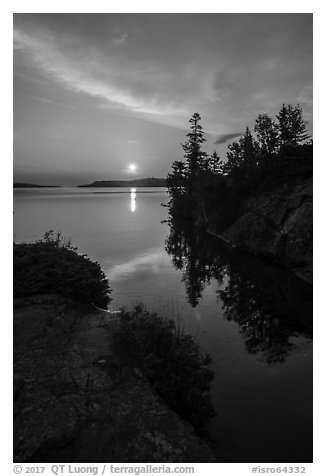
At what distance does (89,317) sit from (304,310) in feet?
31.4

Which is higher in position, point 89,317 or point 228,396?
point 89,317

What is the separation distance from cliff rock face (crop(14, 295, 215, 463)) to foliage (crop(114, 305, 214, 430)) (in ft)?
1.10

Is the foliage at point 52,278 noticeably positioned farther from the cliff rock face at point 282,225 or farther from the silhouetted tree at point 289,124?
the silhouetted tree at point 289,124

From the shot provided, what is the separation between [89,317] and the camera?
10039 millimetres

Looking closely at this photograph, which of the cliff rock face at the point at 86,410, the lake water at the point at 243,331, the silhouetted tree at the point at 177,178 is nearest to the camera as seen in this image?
the cliff rock face at the point at 86,410

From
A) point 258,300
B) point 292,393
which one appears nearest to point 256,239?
point 258,300

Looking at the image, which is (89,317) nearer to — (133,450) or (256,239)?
(133,450)

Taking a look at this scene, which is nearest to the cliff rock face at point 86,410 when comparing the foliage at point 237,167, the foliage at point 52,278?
the foliage at point 52,278

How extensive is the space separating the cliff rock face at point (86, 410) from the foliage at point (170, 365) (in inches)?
13.2

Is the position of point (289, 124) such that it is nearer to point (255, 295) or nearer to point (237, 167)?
point (237, 167)

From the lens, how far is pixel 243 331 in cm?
1184

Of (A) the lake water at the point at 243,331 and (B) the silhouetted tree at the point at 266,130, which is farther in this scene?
(B) the silhouetted tree at the point at 266,130

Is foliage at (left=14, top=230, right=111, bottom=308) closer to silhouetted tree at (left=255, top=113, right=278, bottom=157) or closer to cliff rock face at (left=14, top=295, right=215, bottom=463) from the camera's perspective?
cliff rock face at (left=14, top=295, right=215, bottom=463)

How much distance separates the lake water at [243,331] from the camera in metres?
6.66
